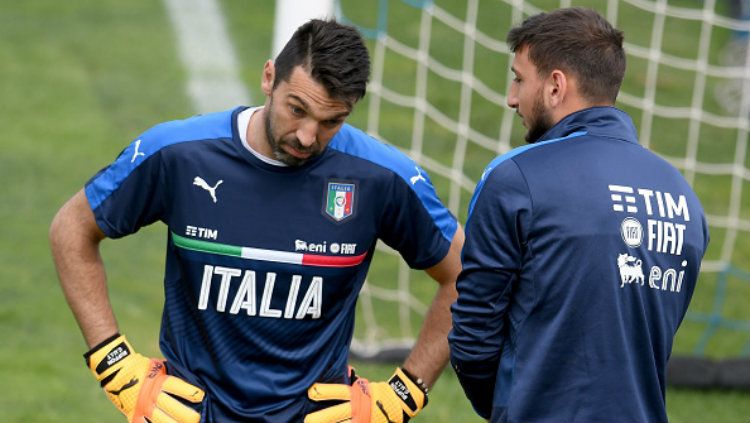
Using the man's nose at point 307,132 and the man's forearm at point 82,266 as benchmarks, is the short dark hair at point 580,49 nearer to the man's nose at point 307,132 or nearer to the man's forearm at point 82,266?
the man's nose at point 307,132

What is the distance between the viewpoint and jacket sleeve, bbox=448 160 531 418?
3.60 meters

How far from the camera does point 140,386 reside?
4.26m

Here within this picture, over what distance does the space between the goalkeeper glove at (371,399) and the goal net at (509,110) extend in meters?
3.82

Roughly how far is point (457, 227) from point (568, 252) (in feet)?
2.97

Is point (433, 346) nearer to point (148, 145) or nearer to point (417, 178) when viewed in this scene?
point (417, 178)

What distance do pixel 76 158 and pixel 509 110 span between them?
3.72 m

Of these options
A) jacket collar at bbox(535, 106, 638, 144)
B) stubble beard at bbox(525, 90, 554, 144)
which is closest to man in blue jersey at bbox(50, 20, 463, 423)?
stubble beard at bbox(525, 90, 554, 144)

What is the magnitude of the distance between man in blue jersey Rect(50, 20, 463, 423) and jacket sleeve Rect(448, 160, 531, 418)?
60 cm

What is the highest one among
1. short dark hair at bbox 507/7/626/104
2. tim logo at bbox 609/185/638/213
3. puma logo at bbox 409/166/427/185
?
short dark hair at bbox 507/7/626/104

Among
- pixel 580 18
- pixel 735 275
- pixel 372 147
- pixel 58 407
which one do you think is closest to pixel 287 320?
pixel 372 147

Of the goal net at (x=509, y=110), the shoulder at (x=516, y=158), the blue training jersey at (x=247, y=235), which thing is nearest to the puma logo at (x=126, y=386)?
the blue training jersey at (x=247, y=235)

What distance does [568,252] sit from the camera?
357 cm

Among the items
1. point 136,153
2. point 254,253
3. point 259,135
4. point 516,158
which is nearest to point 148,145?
point 136,153

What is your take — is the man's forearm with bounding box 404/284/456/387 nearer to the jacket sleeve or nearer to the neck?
the jacket sleeve
